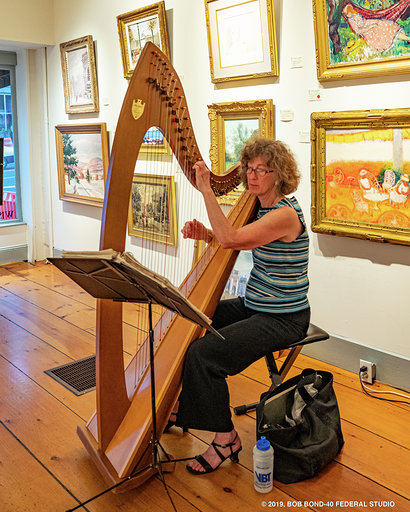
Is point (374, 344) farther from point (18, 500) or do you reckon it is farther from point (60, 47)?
point (60, 47)

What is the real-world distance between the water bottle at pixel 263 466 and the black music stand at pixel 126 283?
2.14 feet

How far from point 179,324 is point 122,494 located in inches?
29.4

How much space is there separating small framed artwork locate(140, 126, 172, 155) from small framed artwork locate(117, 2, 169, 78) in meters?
0.57

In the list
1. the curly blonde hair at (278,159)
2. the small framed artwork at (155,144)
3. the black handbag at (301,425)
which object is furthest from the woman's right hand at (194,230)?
the small framed artwork at (155,144)

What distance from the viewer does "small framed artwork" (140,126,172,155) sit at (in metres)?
4.35

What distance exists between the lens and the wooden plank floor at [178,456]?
2203mm

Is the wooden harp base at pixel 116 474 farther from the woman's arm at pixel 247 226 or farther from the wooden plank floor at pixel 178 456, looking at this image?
the woman's arm at pixel 247 226

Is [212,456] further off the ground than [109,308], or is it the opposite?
[109,308]

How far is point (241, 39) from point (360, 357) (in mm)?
2056

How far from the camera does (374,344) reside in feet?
10.5

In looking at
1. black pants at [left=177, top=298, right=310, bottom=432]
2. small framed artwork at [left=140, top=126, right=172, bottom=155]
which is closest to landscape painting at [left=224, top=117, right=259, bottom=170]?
small framed artwork at [left=140, top=126, right=172, bottom=155]

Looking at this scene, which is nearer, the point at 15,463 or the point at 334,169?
the point at 15,463

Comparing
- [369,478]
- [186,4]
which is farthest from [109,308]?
[186,4]

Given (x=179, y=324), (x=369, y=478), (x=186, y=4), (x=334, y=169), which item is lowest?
(x=369, y=478)
